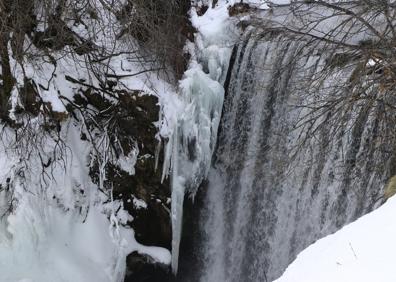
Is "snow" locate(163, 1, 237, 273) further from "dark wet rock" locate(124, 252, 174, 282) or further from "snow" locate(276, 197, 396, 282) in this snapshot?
"snow" locate(276, 197, 396, 282)

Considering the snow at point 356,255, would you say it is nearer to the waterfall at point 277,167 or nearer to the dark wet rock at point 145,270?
the waterfall at point 277,167

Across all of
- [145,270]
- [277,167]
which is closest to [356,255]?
[277,167]

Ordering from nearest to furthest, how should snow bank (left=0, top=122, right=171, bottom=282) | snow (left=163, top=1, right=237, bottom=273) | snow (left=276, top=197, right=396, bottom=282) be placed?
snow (left=276, top=197, right=396, bottom=282) → snow bank (left=0, top=122, right=171, bottom=282) → snow (left=163, top=1, right=237, bottom=273)

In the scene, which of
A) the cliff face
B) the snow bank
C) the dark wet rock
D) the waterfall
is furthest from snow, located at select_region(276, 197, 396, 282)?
the dark wet rock

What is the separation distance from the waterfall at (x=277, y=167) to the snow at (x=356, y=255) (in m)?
2.25

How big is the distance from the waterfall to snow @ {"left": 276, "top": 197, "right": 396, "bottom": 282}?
2248mm

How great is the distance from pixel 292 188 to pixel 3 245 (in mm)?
3141

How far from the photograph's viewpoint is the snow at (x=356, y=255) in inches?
79.8

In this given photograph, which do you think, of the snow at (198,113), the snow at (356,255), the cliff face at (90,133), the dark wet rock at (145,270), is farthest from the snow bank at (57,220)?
the snow at (356,255)

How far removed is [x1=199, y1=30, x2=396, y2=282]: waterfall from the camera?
5.01 meters

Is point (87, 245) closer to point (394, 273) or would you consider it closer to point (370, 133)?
point (370, 133)

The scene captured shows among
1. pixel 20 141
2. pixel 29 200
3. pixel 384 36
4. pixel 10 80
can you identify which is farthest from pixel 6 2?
pixel 384 36

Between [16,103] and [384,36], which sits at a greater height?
[384,36]

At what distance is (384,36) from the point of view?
4.36m
